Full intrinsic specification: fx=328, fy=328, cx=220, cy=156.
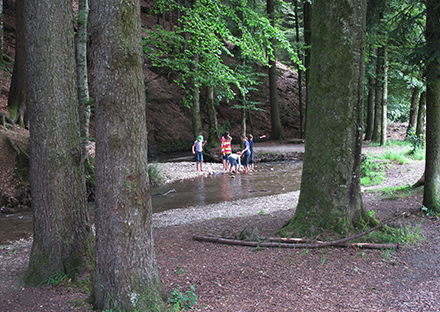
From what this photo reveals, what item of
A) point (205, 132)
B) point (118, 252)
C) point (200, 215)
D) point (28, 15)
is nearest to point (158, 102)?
point (205, 132)

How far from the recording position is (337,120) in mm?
5066

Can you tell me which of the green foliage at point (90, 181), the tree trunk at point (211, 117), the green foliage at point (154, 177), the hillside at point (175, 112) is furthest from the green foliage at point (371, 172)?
the hillside at point (175, 112)

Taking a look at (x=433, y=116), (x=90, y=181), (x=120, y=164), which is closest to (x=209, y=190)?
(x=90, y=181)

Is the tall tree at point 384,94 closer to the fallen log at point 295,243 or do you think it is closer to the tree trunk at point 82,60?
the tree trunk at point 82,60

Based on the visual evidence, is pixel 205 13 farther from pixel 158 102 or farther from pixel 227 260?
pixel 158 102

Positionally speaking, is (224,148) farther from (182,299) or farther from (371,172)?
(182,299)

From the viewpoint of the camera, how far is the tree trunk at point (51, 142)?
13.9 ft

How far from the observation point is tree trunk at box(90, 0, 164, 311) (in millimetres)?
2982

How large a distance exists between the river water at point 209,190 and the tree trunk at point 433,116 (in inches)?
223

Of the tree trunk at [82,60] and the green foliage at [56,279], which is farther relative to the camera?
the tree trunk at [82,60]

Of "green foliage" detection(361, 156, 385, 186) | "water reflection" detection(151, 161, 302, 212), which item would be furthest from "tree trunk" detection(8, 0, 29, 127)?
"green foliage" detection(361, 156, 385, 186)

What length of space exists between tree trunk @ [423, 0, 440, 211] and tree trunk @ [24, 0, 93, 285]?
21.1ft

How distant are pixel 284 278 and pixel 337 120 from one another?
2.51 meters

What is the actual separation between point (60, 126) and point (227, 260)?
291 centimetres
